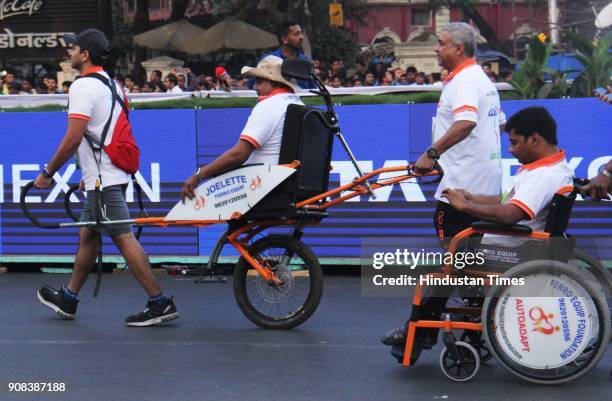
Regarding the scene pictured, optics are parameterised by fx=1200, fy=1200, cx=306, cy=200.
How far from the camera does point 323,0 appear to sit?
34.0 metres

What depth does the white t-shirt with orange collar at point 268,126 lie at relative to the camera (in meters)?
7.28

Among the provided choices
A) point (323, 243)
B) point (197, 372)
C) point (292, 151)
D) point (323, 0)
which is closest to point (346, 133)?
point (323, 243)

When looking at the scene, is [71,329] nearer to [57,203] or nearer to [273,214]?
[273,214]

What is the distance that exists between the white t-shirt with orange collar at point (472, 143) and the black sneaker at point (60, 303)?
2849 mm

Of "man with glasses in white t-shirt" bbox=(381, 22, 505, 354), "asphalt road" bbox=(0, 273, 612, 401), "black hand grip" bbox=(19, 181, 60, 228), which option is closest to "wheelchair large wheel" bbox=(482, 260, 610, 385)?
"asphalt road" bbox=(0, 273, 612, 401)

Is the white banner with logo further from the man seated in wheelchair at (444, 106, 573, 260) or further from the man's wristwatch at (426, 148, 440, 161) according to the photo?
the man seated in wheelchair at (444, 106, 573, 260)

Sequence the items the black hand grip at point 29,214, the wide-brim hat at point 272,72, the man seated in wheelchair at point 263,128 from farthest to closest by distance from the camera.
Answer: the black hand grip at point 29,214 → the wide-brim hat at point 272,72 → the man seated in wheelchair at point 263,128

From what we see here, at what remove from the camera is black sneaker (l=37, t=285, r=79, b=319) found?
801 cm

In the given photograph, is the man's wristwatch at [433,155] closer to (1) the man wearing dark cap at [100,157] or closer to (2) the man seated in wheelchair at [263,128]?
(2) the man seated in wheelchair at [263,128]

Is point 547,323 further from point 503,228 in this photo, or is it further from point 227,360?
point 227,360

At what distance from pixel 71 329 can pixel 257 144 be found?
174 centimetres

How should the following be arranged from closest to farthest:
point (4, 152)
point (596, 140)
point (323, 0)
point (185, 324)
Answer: point (185, 324) → point (596, 140) → point (4, 152) → point (323, 0)

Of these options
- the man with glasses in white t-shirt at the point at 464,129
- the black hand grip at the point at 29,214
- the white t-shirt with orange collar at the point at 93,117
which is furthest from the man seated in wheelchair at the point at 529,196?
the black hand grip at the point at 29,214

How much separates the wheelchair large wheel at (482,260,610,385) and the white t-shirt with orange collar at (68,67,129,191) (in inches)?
118
